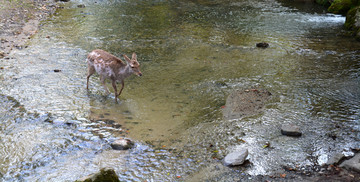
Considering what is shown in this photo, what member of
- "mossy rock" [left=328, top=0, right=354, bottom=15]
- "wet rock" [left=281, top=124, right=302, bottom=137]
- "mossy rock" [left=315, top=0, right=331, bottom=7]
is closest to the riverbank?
"wet rock" [left=281, top=124, right=302, bottom=137]

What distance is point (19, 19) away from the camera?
1445cm

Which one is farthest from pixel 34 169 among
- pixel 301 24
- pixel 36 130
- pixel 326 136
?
pixel 301 24

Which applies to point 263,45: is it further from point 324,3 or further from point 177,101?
point 324,3

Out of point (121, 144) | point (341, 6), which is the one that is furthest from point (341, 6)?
point (121, 144)

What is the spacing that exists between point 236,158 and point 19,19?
43.9 ft

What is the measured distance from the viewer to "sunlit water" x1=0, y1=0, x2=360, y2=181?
17.1ft

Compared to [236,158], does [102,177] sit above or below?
above

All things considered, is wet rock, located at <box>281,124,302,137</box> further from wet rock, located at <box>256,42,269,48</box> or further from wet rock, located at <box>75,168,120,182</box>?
wet rock, located at <box>256,42,269,48</box>

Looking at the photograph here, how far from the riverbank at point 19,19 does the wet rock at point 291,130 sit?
29.4 feet

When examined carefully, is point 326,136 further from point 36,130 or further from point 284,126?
point 36,130

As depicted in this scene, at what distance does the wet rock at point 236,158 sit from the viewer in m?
4.96

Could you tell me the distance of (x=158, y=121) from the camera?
6.54m

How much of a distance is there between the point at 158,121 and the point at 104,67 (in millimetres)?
2307

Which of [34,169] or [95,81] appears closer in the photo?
[34,169]
